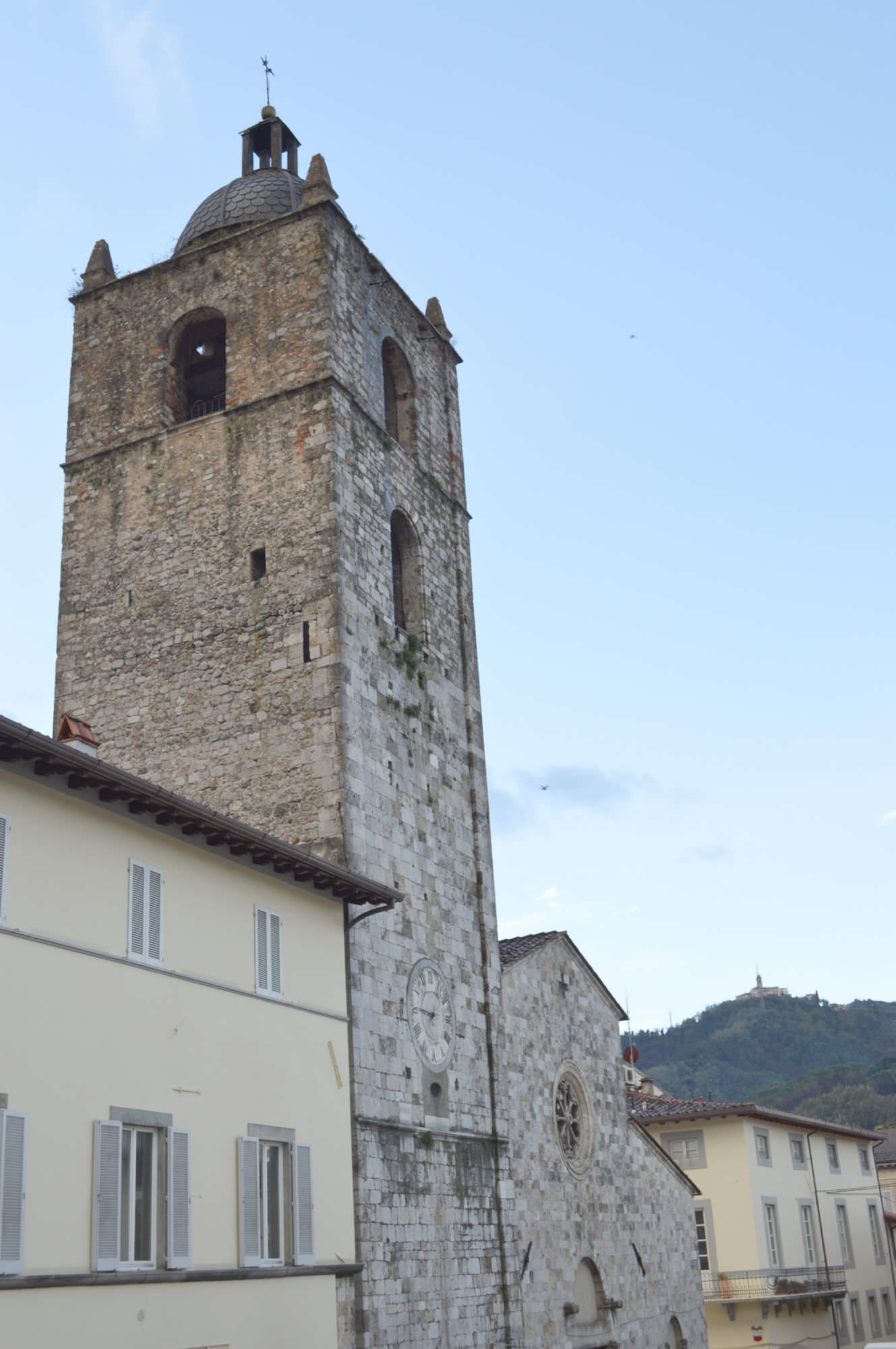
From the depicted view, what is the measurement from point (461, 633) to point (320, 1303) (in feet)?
39.2

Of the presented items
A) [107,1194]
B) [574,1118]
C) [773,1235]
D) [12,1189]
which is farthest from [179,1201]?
[773,1235]

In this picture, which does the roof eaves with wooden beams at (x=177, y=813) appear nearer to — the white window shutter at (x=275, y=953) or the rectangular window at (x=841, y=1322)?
the white window shutter at (x=275, y=953)

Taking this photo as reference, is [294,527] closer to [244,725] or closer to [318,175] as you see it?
[244,725]

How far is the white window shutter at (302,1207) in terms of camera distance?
1451 centimetres

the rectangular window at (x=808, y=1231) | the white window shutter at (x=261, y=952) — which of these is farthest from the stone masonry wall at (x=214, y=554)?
the rectangular window at (x=808, y=1231)

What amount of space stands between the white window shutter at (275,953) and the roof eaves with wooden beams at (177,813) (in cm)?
57

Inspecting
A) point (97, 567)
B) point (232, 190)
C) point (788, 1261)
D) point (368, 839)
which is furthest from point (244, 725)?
point (788, 1261)

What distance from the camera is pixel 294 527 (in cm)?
2034

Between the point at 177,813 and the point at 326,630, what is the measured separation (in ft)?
20.5

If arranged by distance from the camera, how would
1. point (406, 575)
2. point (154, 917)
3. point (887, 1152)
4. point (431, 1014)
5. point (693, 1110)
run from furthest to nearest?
1. point (887, 1152)
2. point (693, 1110)
3. point (406, 575)
4. point (431, 1014)
5. point (154, 917)

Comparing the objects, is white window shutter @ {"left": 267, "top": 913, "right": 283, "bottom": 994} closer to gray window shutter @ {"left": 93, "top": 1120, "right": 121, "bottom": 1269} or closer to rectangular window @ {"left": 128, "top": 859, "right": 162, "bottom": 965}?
rectangular window @ {"left": 128, "top": 859, "right": 162, "bottom": 965}

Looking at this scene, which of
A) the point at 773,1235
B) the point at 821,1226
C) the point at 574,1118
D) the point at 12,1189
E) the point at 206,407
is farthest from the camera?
the point at 821,1226

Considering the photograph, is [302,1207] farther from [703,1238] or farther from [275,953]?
[703,1238]

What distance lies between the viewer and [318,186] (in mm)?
22453
